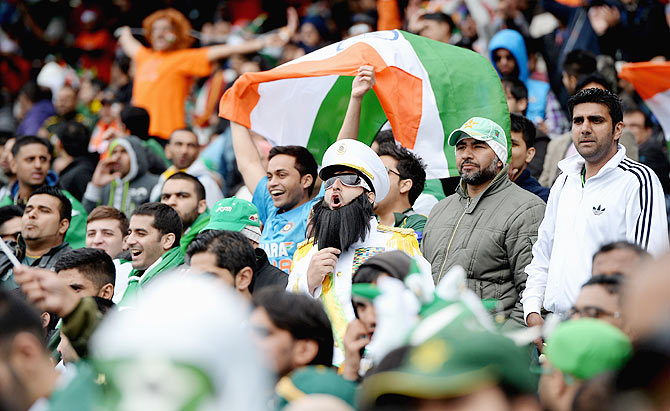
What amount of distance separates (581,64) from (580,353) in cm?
565

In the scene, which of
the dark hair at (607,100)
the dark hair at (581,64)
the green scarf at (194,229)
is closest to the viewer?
the dark hair at (607,100)

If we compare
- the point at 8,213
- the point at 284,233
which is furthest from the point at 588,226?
the point at 8,213

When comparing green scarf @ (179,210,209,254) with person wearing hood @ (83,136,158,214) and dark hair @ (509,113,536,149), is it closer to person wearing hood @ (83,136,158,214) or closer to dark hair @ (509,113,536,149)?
person wearing hood @ (83,136,158,214)

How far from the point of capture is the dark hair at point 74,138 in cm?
1000

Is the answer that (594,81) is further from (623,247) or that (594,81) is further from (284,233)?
(623,247)

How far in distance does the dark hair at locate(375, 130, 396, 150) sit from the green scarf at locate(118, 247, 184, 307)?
1.89 meters

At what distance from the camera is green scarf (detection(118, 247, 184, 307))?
20.8 feet

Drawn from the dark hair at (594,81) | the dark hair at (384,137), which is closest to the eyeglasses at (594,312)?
the dark hair at (384,137)

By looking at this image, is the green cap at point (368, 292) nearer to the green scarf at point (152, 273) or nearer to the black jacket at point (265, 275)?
the black jacket at point (265, 275)

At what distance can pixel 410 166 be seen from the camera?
6.79 metres

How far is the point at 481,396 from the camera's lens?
2.29 m

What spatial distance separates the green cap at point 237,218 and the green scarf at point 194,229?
353mm

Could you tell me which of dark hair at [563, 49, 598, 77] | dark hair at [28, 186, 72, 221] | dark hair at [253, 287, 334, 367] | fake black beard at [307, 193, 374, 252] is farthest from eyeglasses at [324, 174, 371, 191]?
dark hair at [563, 49, 598, 77]

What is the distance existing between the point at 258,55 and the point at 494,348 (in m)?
10.4
